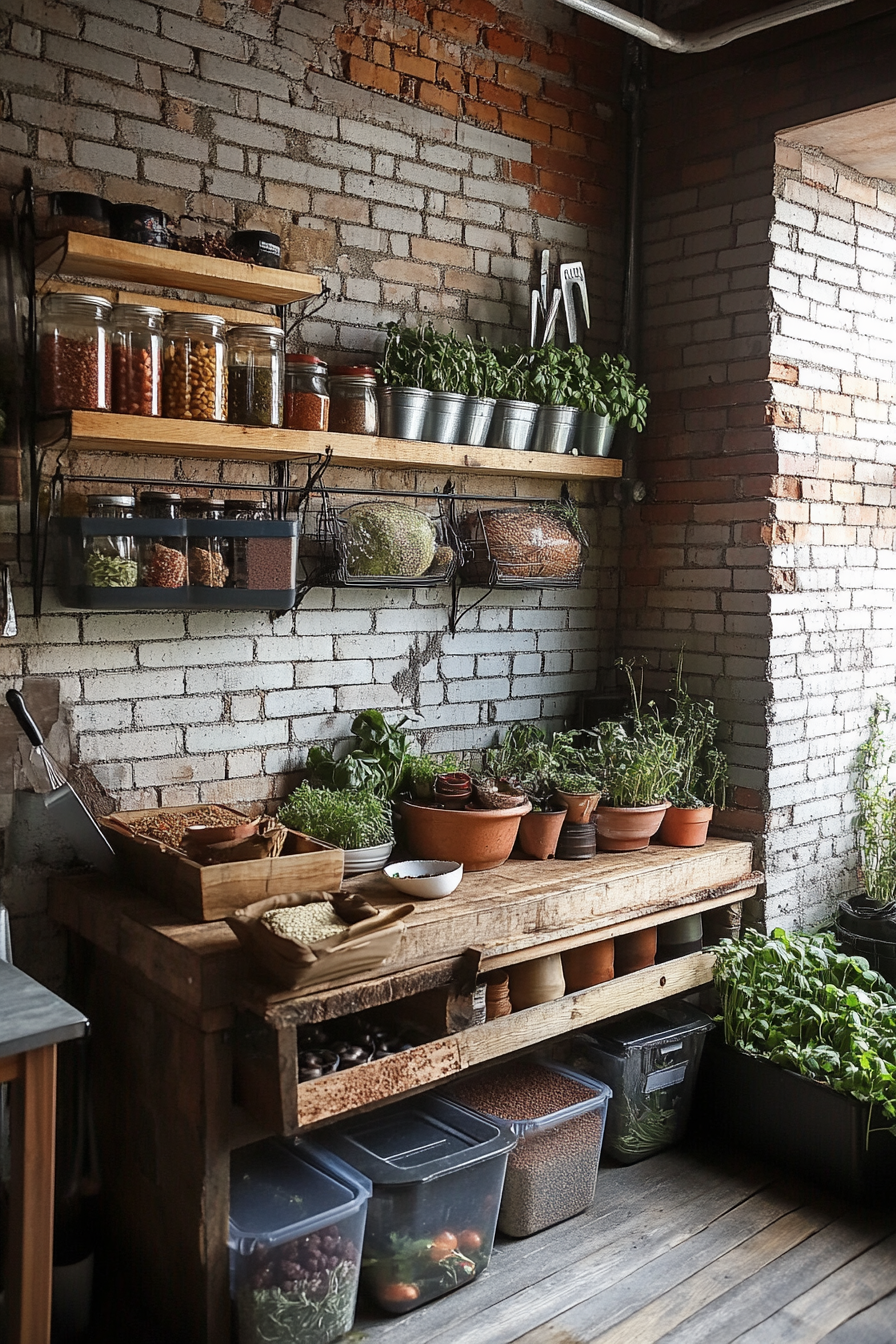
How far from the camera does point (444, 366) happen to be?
3.07 meters

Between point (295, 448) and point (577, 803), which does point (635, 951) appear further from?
point (295, 448)

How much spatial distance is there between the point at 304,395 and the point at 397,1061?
158 centimetres

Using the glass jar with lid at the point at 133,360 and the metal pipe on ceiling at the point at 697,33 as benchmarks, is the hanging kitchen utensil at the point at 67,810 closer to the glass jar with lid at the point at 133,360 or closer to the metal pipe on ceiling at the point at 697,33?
the glass jar with lid at the point at 133,360

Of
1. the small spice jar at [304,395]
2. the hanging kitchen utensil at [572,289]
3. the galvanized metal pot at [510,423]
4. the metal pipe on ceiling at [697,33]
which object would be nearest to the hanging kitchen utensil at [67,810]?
the small spice jar at [304,395]

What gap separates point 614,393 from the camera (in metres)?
3.42

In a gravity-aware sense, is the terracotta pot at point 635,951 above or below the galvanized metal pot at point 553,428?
below

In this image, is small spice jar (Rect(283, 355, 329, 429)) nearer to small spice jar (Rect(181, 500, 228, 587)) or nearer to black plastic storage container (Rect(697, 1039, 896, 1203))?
small spice jar (Rect(181, 500, 228, 587))

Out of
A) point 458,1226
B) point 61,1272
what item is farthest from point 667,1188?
point 61,1272

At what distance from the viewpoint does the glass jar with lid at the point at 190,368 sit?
100 inches

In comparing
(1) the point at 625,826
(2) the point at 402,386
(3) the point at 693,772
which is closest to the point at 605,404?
(2) the point at 402,386

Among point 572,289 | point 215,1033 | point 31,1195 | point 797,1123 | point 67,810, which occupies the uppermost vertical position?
point 572,289

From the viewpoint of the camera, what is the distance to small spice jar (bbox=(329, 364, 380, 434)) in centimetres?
290

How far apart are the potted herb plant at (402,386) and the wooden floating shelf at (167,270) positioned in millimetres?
335

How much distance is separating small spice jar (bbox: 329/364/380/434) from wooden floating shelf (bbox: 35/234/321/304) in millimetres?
220
